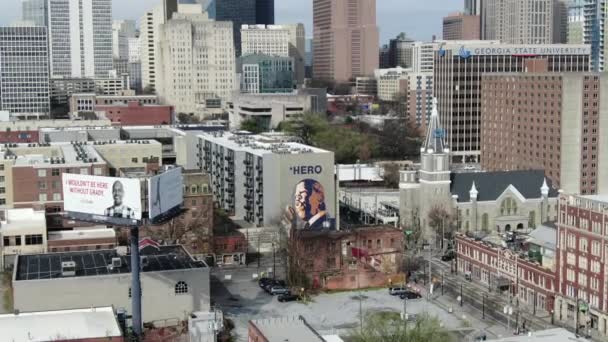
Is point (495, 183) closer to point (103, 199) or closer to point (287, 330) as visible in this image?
point (103, 199)

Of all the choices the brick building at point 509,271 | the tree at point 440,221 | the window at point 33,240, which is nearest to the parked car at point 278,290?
the brick building at point 509,271

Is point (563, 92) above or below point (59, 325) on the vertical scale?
above

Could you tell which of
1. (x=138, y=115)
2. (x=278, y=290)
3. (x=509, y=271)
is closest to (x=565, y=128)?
(x=509, y=271)

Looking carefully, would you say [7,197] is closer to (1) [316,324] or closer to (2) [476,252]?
(1) [316,324]

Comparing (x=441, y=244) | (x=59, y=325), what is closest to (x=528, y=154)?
(x=441, y=244)

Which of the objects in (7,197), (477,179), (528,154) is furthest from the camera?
(528,154)

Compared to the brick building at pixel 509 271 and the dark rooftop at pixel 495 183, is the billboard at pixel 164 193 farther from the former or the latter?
the dark rooftop at pixel 495 183

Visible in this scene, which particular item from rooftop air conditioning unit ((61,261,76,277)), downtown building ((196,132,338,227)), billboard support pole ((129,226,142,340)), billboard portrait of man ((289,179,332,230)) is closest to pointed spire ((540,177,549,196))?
downtown building ((196,132,338,227))

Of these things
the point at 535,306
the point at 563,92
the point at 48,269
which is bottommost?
the point at 535,306

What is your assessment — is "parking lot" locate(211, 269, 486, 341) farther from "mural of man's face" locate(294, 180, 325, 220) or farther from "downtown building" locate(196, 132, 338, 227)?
"downtown building" locate(196, 132, 338, 227)
